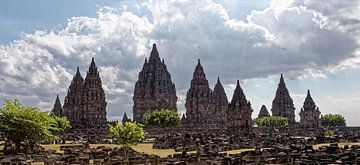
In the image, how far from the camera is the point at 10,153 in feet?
117

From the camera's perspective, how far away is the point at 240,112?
58.5 metres

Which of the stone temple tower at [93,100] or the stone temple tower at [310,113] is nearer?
the stone temple tower at [93,100]

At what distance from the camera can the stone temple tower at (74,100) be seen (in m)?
88.6

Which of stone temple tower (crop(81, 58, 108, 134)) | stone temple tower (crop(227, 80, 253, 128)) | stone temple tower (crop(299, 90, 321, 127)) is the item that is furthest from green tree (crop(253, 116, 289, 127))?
stone temple tower (crop(227, 80, 253, 128))

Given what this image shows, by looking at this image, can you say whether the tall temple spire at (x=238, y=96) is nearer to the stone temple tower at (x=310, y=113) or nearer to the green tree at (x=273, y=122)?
the green tree at (x=273, y=122)

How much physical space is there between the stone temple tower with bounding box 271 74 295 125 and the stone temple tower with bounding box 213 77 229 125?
11.8m

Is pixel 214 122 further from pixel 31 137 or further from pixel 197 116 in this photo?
pixel 31 137

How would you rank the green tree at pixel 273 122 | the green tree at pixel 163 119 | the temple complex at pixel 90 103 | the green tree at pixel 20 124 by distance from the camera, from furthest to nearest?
the green tree at pixel 273 122, the temple complex at pixel 90 103, the green tree at pixel 163 119, the green tree at pixel 20 124

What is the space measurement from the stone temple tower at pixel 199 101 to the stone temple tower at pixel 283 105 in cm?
1664

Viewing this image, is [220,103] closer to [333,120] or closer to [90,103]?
[333,120]

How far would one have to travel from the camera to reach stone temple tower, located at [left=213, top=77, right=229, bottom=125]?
100500 millimetres

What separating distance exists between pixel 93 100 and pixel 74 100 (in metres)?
6.62

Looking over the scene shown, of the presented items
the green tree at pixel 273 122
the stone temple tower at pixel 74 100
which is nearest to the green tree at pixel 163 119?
the stone temple tower at pixel 74 100

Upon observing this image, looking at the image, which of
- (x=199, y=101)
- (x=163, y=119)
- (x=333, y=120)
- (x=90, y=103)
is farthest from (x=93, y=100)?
(x=333, y=120)
